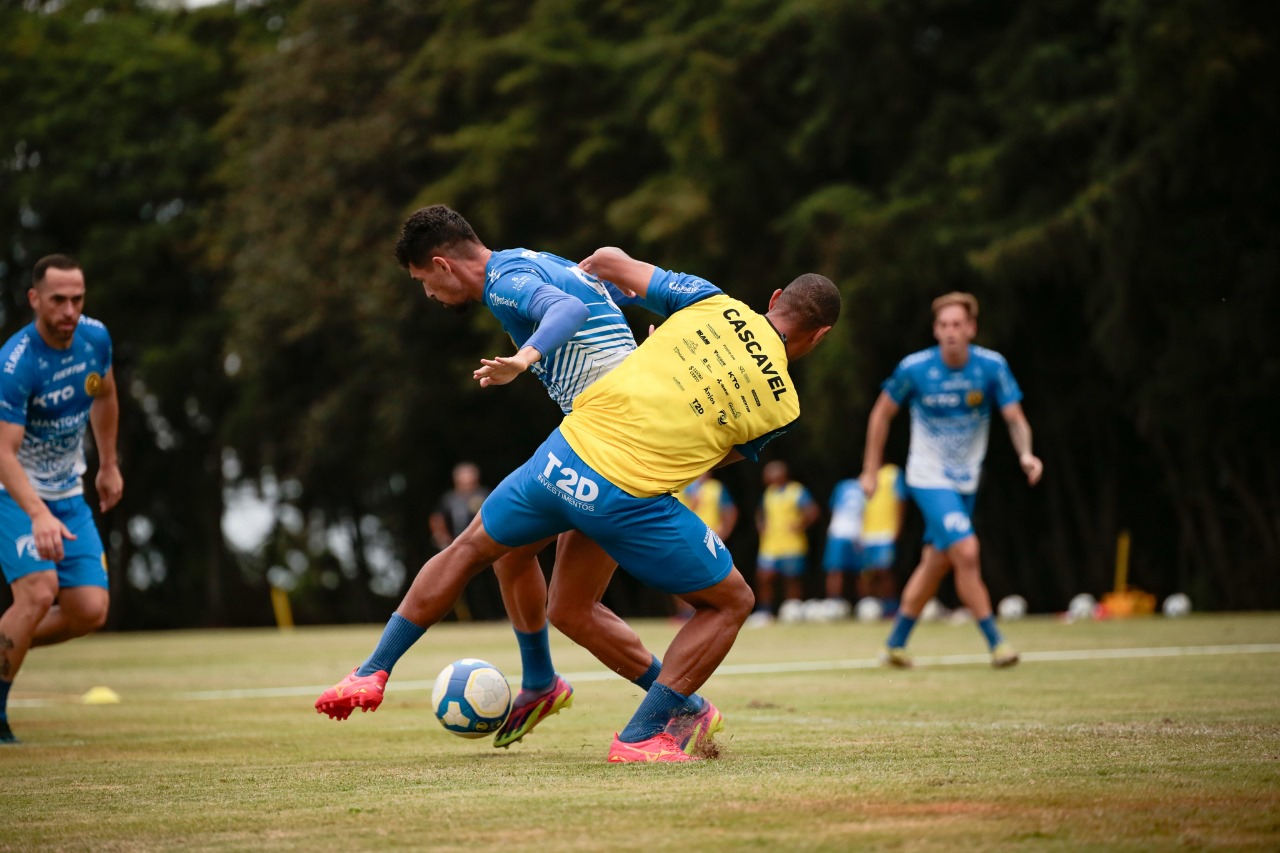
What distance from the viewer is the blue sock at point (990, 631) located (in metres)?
11.0

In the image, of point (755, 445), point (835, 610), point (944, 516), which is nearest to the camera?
point (755, 445)

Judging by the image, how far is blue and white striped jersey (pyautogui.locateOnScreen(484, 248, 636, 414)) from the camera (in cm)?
586

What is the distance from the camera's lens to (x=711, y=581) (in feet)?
18.8

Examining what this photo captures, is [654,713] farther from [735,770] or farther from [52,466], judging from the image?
[52,466]

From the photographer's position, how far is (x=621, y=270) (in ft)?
19.5

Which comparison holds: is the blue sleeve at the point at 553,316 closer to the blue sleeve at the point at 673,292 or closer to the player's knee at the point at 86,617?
the blue sleeve at the point at 673,292

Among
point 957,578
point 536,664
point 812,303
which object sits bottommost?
point 957,578

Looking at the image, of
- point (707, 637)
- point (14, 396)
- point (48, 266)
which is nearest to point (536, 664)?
point (707, 637)

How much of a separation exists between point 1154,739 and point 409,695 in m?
5.06

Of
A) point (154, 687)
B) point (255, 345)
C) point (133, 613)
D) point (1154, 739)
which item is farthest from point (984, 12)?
point (133, 613)

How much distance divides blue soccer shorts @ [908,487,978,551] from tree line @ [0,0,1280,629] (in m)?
9.34

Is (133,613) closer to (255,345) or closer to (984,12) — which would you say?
(255,345)

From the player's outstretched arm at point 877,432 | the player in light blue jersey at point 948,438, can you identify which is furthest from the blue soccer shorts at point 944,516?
the player's outstretched arm at point 877,432

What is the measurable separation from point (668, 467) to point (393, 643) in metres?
1.19
